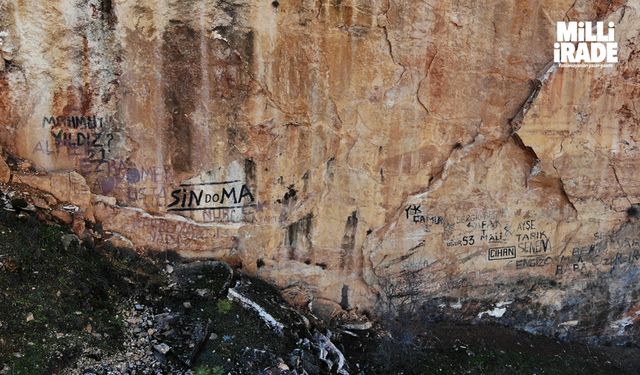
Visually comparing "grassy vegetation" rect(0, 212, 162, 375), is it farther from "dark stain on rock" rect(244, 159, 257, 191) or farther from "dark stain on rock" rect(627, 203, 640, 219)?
"dark stain on rock" rect(627, 203, 640, 219)

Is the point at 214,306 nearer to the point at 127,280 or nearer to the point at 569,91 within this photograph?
the point at 127,280

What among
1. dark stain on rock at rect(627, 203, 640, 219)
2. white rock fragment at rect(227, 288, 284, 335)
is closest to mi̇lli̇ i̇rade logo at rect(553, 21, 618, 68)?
dark stain on rock at rect(627, 203, 640, 219)

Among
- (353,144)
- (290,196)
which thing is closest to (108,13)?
(290,196)

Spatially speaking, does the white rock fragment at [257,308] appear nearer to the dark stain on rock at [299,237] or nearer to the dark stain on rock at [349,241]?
the dark stain on rock at [299,237]

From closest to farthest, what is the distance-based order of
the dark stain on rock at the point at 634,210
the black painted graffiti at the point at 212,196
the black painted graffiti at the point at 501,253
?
the black painted graffiti at the point at 212,196 < the black painted graffiti at the point at 501,253 < the dark stain on rock at the point at 634,210

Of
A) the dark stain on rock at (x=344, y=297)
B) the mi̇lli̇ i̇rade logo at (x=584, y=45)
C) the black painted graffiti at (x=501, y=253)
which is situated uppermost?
the mi̇lli̇ i̇rade logo at (x=584, y=45)

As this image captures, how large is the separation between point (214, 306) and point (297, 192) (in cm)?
191

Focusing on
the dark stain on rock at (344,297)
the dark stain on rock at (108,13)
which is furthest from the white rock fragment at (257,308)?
the dark stain on rock at (108,13)

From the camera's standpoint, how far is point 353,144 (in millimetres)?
8406

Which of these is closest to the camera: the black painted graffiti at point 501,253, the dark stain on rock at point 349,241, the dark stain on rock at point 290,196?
the dark stain on rock at point 290,196

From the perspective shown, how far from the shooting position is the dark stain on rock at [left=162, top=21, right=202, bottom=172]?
24.8ft

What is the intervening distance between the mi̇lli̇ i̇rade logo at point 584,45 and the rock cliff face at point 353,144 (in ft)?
0.46

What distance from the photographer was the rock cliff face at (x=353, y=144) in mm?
7480

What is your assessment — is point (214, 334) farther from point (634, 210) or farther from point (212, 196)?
point (634, 210)
